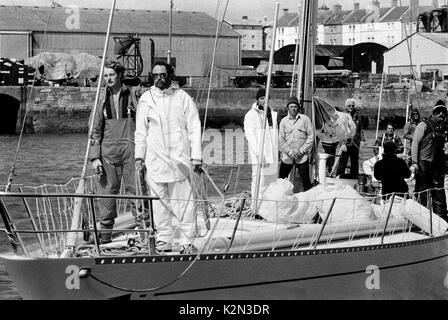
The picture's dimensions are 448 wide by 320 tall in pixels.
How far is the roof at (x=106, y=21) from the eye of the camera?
79.6 meters

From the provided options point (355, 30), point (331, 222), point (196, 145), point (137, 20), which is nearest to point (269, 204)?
point (331, 222)

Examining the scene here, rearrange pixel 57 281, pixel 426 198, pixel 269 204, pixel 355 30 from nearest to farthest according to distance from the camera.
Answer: pixel 57 281 < pixel 269 204 < pixel 426 198 < pixel 355 30

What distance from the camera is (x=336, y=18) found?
477 ft

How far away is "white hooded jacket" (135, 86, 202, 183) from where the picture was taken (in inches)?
389

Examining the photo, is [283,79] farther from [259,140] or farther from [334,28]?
[334,28]

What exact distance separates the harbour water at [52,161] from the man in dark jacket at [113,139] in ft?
8.68

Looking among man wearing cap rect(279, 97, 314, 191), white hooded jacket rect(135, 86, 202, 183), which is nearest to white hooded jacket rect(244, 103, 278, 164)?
man wearing cap rect(279, 97, 314, 191)

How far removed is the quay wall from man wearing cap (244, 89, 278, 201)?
41.9 m

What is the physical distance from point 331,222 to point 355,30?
441 feet

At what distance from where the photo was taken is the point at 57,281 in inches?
351

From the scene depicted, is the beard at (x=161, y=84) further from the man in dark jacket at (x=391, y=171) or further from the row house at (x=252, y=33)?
the row house at (x=252, y=33)

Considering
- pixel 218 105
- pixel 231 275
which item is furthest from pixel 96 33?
pixel 231 275

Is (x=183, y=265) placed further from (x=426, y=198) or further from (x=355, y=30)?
(x=355, y=30)

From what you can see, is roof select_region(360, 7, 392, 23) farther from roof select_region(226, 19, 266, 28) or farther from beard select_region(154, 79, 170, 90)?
beard select_region(154, 79, 170, 90)
